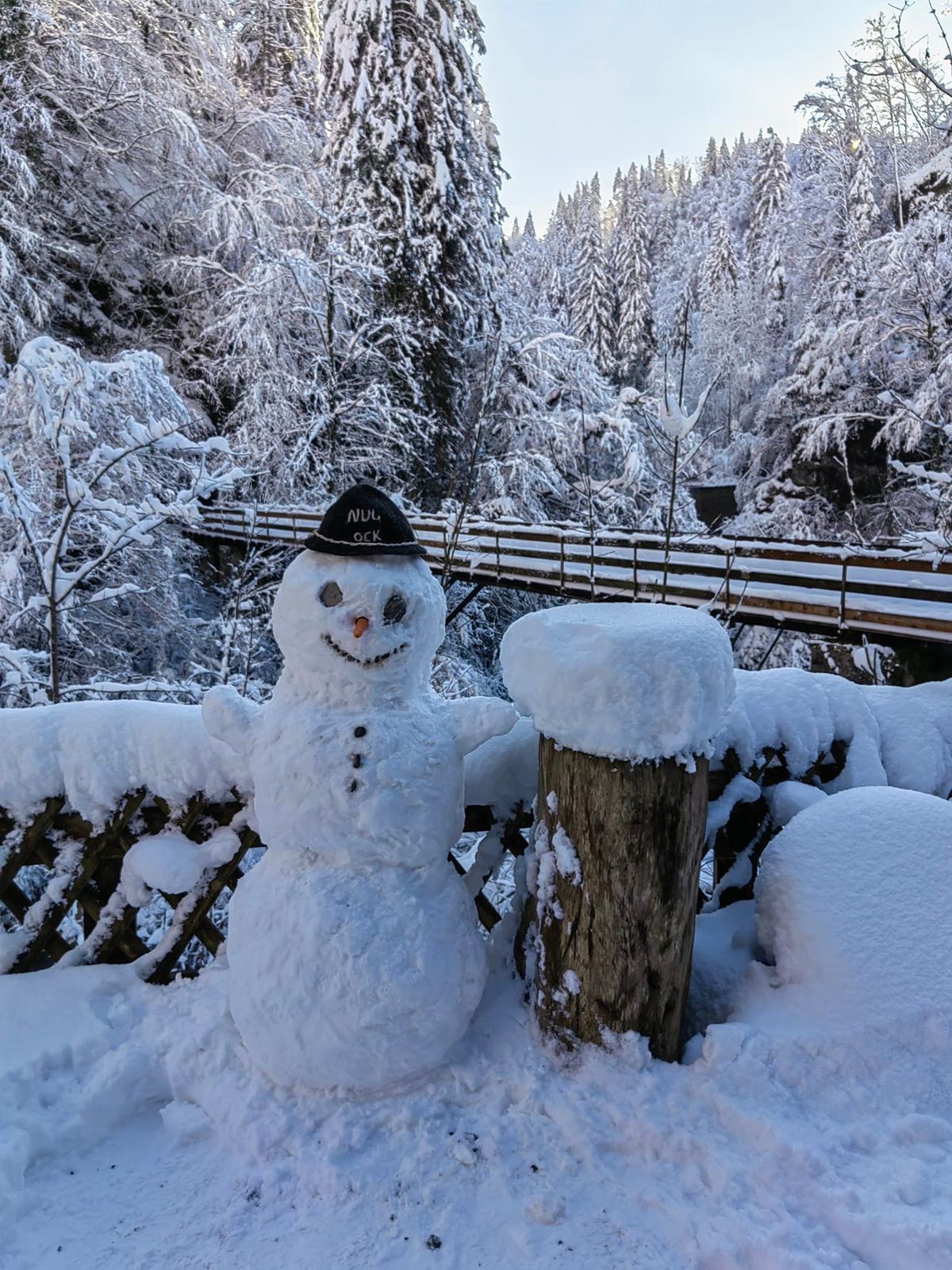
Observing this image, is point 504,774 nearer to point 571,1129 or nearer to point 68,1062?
point 571,1129

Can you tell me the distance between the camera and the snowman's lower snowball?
172 cm

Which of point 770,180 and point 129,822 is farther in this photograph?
point 770,180

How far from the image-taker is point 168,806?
223cm

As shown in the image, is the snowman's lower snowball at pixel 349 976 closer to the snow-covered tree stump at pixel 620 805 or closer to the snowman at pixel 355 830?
the snowman at pixel 355 830

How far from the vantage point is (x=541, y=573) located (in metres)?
9.49

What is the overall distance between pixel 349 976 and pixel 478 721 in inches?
29.7

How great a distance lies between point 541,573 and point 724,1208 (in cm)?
833

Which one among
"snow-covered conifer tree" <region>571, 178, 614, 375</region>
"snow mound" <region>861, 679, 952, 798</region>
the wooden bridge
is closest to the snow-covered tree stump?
"snow mound" <region>861, 679, 952, 798</region>

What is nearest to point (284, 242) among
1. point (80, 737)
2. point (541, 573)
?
point (541, 573)

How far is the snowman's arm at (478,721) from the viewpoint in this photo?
75.4 inches

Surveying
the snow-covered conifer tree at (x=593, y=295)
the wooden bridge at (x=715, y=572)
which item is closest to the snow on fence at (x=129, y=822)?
the wooden bridge at (x=715, y=572)

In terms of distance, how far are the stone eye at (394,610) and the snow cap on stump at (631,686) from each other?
1.24 feet

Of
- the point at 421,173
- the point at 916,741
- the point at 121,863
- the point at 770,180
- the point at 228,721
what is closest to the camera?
the point at 228,721

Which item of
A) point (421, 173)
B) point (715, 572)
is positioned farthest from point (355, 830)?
point (421, 173)
